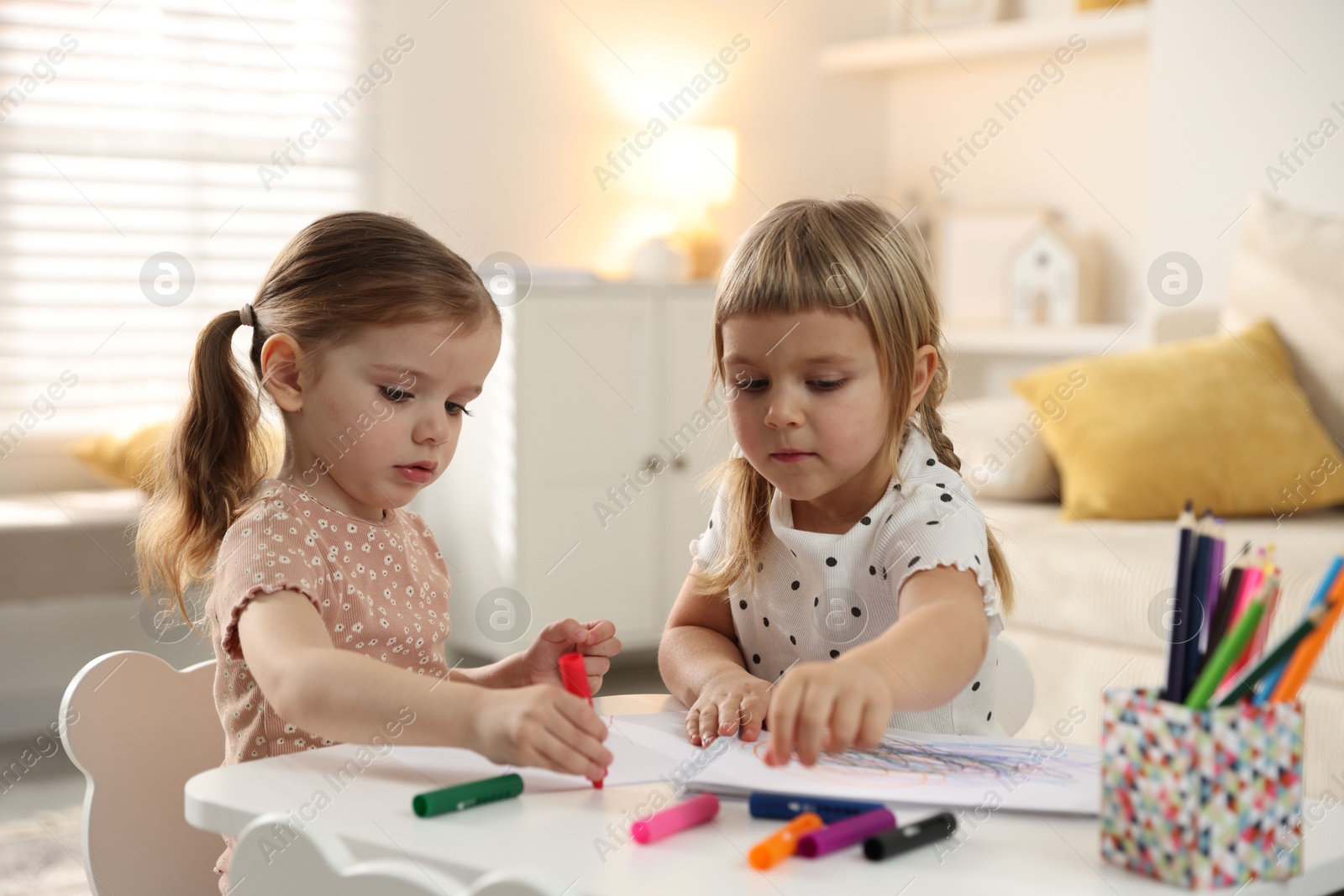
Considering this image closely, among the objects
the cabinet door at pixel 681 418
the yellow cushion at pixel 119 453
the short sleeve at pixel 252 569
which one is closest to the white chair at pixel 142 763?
the short sleeve at pixel 252 569

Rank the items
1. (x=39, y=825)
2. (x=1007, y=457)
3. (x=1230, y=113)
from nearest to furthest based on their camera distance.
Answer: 1. (x=39, y=825)
2. (x=1007, y=457)
3. (x=1230, y=113)

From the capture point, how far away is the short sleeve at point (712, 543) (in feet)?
3.49

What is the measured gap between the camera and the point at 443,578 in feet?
3.46

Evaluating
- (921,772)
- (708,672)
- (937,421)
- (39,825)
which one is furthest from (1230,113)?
(39,825)

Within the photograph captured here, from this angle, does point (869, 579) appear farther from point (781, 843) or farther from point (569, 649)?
point (781, 843)

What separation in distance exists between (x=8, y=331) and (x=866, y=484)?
8.45 feet

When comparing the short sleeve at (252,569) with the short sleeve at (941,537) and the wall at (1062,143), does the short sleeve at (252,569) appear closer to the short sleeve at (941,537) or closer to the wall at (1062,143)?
the short sleeve at (941,537)

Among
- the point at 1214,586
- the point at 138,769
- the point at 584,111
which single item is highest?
the point at 584,111

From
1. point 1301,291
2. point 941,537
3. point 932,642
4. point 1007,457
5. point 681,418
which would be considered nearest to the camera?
point 932,642

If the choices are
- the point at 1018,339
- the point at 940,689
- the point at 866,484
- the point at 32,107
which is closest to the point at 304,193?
the point at 32,107

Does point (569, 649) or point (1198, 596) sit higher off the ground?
point (1198, 596)

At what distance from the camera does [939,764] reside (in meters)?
0.75

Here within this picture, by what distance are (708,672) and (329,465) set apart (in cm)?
31

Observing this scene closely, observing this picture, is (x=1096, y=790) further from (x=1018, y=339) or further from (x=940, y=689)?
(x=1018, y=339)
